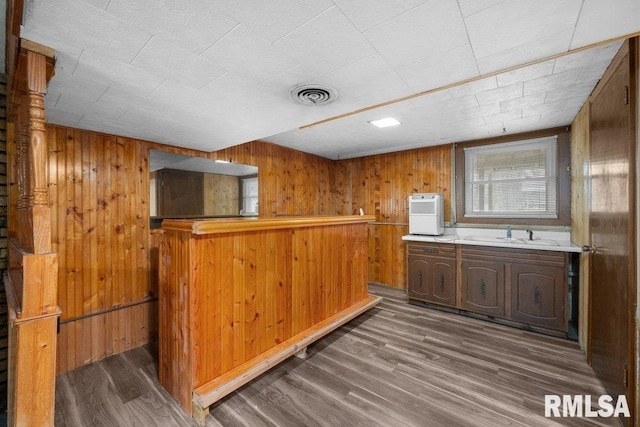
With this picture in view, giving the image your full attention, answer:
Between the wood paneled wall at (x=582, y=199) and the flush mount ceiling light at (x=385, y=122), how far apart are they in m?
1.78

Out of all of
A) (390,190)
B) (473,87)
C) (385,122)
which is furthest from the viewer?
(390,190)

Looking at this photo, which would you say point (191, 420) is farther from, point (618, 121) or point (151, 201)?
point (618, 121)

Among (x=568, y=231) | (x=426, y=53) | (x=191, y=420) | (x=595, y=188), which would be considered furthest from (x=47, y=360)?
(x=568, y=231)

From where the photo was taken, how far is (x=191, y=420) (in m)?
1.89

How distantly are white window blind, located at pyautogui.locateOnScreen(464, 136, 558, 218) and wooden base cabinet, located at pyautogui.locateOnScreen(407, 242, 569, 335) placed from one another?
2.91 feet

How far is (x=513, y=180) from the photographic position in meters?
3.87

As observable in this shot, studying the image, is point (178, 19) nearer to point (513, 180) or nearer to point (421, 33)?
point (421, 33)

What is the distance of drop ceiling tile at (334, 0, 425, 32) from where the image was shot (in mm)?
1195

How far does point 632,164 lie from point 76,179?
4.29m

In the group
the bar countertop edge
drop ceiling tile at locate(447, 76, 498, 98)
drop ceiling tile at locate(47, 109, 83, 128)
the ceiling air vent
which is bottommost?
the bar countertop edge

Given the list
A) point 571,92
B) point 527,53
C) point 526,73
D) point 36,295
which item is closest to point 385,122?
point 526,73

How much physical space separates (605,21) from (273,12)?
1579mm

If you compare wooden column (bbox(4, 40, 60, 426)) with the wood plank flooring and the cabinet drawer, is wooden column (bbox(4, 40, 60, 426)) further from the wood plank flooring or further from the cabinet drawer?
the cabinet drawer

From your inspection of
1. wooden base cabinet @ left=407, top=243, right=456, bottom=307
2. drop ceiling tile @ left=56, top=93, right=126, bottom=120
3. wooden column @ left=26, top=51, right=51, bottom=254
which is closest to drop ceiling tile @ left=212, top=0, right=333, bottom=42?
wooden column @ left=26, top=51, right=51, bottom=254
